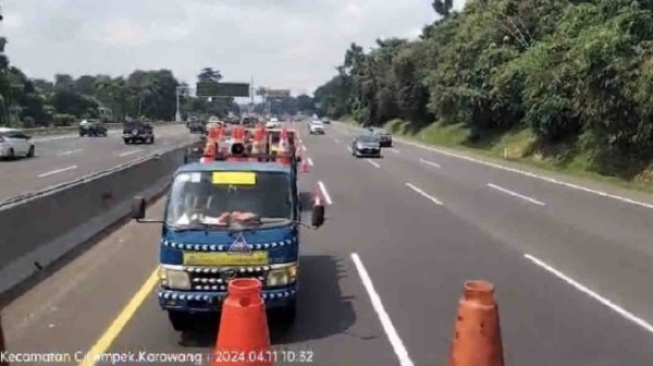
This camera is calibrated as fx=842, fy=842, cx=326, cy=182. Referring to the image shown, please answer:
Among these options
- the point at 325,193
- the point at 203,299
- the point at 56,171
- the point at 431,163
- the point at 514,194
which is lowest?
the point at 56,171

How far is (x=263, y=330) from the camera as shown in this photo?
586 cm

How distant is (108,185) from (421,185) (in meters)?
13.0

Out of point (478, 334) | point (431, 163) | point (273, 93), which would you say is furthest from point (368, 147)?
point (273, 93)

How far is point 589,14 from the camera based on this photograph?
37.6 m

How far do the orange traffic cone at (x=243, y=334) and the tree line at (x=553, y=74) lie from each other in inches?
1004

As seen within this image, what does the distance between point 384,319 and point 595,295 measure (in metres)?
2.99

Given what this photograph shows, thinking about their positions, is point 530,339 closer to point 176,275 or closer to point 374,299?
point 374,299

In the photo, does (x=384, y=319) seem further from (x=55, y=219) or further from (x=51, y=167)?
(x=51, y=167)

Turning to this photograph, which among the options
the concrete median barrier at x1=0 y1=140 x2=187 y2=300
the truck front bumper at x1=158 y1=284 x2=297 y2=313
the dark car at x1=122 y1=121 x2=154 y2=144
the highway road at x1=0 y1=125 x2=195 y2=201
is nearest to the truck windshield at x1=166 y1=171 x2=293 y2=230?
the truck front bumper at x1=158 y1=284 x2=297 y2=313

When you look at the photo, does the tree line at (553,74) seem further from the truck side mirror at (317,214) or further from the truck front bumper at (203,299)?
the truck front bumper at (203,299)

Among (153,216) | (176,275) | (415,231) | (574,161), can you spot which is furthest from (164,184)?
(574,161)

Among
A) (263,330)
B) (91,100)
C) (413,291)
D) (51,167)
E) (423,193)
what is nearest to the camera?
(263,330)

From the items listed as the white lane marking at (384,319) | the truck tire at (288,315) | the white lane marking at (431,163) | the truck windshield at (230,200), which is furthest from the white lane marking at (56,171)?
the truck tire at (288,315)

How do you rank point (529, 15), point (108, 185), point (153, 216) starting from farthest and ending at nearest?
point (529, 15) → point (153, 216) → point (108, 185)
